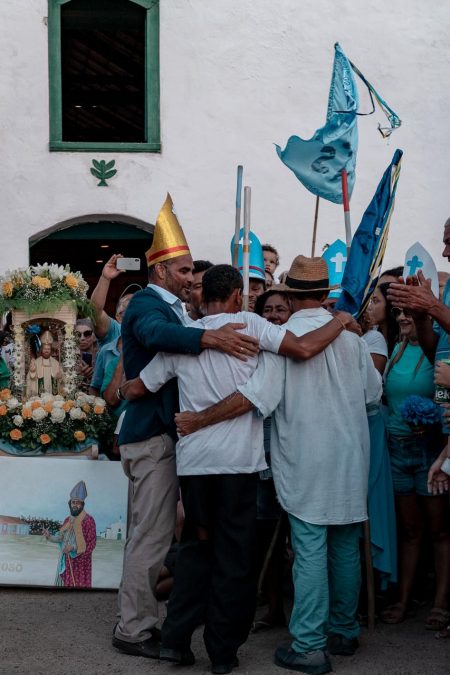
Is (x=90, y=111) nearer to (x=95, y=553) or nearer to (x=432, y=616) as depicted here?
(x=95, y=553)

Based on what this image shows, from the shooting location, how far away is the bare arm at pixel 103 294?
255 inches

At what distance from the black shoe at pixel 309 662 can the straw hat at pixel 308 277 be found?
1.68 metres

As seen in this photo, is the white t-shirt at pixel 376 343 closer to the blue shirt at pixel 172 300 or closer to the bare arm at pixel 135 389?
the blue shirt at pixel 172 300

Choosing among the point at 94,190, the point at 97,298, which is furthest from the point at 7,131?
the point at 97,298

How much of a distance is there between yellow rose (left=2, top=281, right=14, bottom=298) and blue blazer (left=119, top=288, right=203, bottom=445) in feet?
5.18

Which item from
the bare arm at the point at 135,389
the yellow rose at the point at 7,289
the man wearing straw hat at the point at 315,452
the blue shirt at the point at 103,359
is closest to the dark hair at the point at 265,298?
the man wearing straw hat at the point at 315,452

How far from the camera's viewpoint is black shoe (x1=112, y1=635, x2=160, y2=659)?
4816 mm

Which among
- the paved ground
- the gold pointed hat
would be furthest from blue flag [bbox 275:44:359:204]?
the paved ground

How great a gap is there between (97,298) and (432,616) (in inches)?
116

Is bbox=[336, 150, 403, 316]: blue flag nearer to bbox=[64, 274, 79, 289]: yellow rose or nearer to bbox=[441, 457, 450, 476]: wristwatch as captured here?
bbox=[441, 457, 450, 476]: wristwatch

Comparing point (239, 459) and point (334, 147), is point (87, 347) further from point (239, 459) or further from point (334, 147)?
point (239, 459)

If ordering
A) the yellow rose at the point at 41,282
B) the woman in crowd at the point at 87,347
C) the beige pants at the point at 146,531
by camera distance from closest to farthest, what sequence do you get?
the beige pants at the point at 146,531 → the yellow rose at the point at 41,282 → the woman in crowd at the point at 87,347

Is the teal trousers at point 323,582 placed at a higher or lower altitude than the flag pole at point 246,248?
lower

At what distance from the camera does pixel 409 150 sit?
977 cm
